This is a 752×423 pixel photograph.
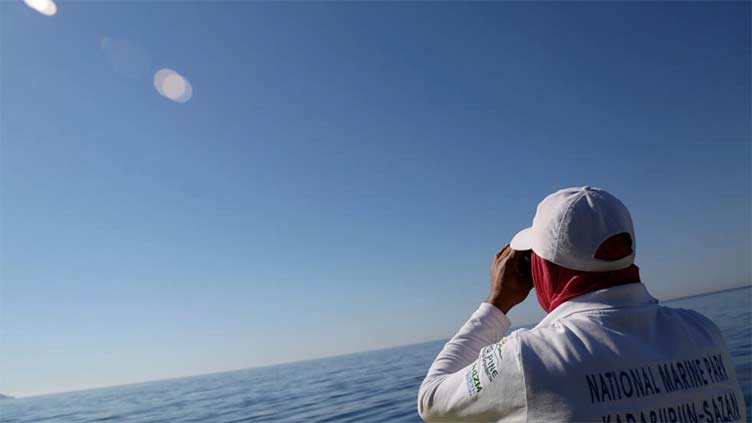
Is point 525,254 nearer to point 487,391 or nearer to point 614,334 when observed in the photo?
point 614,334

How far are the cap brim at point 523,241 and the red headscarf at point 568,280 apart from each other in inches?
2.4

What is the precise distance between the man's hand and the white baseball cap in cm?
24

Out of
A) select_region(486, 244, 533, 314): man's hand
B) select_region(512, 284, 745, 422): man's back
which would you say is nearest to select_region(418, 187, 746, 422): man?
select_region(512, 284, 745, 422): man's back

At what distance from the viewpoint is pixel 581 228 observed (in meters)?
1.56

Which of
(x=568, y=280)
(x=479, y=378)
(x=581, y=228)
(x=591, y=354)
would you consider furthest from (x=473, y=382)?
(x=581, y=228)

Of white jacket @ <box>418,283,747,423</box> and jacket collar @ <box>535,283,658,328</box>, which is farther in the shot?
jacket collar @ <box>535,283,658,328</box>

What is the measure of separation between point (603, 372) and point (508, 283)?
0.58 metres

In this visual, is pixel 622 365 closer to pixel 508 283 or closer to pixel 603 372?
pixel 603 372

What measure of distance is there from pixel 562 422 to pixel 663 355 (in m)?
0.45

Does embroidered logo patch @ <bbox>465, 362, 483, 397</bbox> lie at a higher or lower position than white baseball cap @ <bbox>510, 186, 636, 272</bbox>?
lower

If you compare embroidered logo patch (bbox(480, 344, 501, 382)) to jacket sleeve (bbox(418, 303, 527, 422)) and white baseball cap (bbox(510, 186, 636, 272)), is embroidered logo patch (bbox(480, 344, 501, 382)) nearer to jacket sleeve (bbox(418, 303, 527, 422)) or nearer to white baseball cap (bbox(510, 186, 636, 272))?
jacket sleeve (bbox(418, 303, 527, 422))

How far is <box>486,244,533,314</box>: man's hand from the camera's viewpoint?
6.35ft

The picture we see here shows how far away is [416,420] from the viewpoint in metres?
9.42

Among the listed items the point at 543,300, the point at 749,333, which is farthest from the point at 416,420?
the point at 749,333
